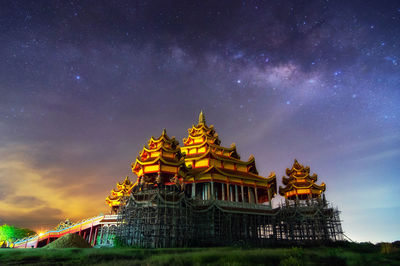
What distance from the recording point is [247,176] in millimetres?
39906

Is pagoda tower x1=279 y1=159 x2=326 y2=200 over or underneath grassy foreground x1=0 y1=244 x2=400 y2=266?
over

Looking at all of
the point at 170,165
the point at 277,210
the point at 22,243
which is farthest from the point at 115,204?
the point at 277,210

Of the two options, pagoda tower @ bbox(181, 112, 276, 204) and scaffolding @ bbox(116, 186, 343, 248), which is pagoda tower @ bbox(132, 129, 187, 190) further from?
pagoda tower @ bbox(181, 112, 276, 204)

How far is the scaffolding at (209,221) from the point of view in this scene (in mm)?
25562

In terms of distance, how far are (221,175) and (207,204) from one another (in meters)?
7.27

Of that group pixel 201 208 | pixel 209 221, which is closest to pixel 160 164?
pixel 201 208

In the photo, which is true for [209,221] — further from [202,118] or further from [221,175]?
[202,118]

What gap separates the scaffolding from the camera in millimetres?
25562

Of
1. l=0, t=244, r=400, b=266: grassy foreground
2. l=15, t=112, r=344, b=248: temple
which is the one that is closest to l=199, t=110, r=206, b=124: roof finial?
l=15, t=112, r=344, b=248: temple

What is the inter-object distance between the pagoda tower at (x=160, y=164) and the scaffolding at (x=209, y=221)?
2007 millimetres

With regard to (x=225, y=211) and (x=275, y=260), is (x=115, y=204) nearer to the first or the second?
(x=225, y=211)

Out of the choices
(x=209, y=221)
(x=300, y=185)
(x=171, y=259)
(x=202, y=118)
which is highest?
(x=202, y=118)

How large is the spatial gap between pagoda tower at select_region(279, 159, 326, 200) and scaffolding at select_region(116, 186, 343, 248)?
17.1ft

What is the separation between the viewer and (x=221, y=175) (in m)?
37.1
